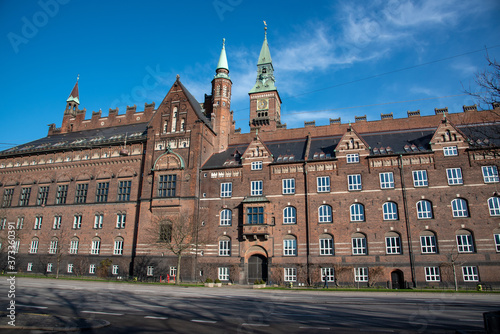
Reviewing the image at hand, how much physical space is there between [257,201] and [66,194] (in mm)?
30212

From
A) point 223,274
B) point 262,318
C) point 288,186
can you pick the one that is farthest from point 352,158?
point 262,318

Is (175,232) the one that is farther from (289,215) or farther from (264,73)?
(264,73)

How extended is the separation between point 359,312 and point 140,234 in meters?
33.7

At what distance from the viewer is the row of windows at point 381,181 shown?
3596cm

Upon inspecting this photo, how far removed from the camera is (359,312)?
16.4 m

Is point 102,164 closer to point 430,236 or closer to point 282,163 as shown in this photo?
point 282,163

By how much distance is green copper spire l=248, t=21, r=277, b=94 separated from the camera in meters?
71.5

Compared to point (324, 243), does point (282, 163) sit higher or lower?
higher

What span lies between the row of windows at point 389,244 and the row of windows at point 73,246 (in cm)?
1458

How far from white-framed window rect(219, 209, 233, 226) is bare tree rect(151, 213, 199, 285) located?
3235 mm

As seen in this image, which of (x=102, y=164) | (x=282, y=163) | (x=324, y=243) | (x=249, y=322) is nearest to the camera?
(x=249, y=322)

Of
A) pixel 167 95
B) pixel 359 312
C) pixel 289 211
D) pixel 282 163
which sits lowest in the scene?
pixel 359 312

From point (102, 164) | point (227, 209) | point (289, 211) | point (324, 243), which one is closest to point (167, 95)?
point (102, 164)

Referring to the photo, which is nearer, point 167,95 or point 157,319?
point 157,319
